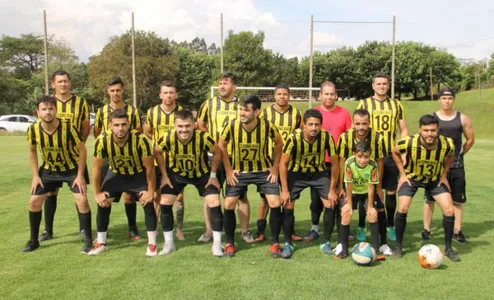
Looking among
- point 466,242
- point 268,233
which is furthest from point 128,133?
point 466,242

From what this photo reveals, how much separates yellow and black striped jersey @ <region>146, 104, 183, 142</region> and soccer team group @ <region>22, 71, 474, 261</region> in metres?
0.28

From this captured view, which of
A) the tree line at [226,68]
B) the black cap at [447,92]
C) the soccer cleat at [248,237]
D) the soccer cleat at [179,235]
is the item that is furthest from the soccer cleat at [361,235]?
the tree line at [226,68]

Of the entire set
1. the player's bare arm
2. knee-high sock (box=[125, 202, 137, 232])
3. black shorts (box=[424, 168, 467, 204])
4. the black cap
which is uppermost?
the black cap

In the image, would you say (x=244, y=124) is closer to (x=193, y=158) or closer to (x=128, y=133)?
(x=193, y=158)

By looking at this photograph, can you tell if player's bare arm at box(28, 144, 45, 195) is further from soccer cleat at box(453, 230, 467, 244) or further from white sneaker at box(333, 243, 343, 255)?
soccer cleat at box(453, 230, 467, 244)

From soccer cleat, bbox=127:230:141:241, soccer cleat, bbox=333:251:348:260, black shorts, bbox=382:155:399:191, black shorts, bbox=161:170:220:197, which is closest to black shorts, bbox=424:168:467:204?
black shorts, bbox=382:155:399:191

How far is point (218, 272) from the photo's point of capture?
4566 millimetres

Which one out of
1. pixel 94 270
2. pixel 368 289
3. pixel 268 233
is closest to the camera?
pixel 368 289

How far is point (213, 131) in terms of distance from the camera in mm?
5902

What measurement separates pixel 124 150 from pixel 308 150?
2.25 m

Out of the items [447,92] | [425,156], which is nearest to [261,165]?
[425,156]

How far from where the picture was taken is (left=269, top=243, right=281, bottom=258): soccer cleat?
5099 mm

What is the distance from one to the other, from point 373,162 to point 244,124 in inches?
63.8

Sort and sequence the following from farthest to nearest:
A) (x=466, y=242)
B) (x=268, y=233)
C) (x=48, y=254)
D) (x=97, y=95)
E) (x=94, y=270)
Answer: (x=97, y=95) < (x=268, y=233) < (x=466, y=242) < (x=48, y=254) < (x=94, y=270)
